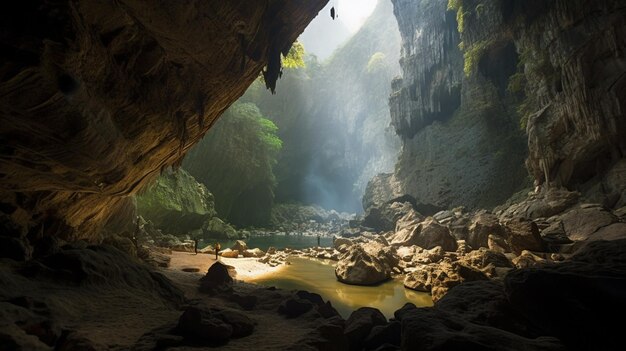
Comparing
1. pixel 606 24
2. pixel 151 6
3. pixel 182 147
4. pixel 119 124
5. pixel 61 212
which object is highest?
pixel 606 24

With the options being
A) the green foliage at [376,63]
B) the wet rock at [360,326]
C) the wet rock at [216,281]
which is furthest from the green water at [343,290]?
the green foliage at [376,63]

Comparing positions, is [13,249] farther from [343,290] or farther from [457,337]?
[343,290]

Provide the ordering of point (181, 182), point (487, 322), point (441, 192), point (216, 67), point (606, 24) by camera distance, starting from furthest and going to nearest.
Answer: point (441, 192)
point (181, 182)
point (606, 24)
point (216, 67)
point (487, 322)

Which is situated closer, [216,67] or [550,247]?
[216,67]

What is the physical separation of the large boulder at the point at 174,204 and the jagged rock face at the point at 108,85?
1331 cm

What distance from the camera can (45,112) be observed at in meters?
3.86

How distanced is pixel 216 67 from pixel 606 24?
15.0 metres

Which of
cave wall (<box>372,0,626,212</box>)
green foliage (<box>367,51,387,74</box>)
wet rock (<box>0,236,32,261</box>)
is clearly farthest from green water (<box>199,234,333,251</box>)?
green foliage (<box>367,51,387,74</box>)

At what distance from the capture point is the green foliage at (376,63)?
59531 mm

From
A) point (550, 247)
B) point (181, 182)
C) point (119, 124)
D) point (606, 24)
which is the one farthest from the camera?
point (181, 182)

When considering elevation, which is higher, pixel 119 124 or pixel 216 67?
pixel 216 67

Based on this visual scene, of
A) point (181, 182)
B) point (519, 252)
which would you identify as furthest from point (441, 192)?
point (181, 182)

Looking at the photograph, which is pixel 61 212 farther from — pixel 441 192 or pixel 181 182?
pixel 441 192

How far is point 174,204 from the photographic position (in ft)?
72.0
